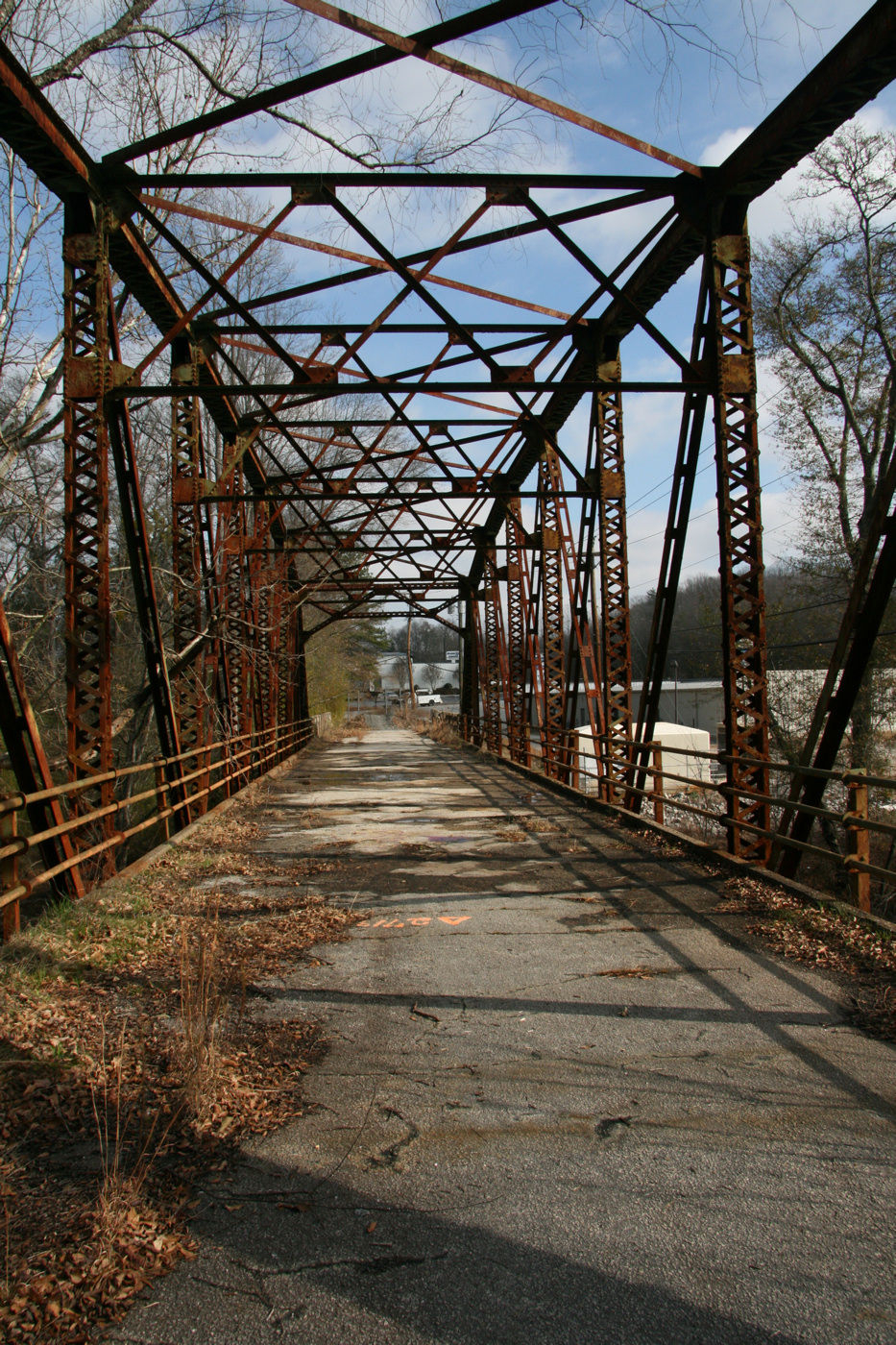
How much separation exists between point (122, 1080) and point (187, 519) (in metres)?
9.96

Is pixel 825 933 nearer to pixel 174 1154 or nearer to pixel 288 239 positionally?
pixel 174 1154

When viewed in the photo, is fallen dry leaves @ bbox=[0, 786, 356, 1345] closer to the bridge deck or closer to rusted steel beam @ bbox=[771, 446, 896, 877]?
the bridge deck

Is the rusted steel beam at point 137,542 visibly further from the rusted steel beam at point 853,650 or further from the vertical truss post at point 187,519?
the rusted steel beam at point 853,650

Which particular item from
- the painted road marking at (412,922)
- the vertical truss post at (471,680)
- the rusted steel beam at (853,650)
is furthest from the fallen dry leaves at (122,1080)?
the vertical truss post at (471,680)

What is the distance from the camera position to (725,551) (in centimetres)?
869

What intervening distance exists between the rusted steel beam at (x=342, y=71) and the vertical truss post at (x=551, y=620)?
378 inches

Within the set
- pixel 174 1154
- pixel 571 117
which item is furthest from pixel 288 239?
pixel 174 1154

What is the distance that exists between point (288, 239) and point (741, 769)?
8.53 metres

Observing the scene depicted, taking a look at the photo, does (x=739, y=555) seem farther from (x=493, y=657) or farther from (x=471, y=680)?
(x=471, y=680)

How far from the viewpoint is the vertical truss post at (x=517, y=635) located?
2110 centimetres

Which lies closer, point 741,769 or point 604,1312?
point 604,1312

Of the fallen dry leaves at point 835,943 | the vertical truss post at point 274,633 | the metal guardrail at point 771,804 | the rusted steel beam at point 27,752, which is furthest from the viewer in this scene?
the vertical truss post at point 274,633

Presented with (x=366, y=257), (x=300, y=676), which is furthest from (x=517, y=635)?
(x=366, y=257)

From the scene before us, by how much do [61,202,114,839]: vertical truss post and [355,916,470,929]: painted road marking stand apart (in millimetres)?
2976
